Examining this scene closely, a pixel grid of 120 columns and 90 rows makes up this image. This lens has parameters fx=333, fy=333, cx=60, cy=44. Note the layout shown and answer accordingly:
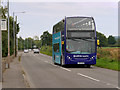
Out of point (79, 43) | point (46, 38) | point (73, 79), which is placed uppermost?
point (46, 38)

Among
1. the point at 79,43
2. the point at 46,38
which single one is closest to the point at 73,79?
the point at 79,43

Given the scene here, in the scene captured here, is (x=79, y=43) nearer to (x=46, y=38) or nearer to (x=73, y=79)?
(x=73, y=79)

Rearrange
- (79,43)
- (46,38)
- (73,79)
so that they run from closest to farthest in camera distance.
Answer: (73,79), (79,43), (46,38)

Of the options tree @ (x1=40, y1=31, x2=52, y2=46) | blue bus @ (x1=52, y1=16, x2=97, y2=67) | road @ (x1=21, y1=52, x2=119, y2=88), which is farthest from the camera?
tree @ (x1=40, y1=31, x2=52, y2=46)

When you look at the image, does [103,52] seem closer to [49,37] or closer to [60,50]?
[60,50]

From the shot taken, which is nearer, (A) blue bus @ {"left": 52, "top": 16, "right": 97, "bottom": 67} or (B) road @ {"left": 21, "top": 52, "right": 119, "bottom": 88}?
(B) road @ {"left": 21, "top": 52, "right": 119, "bottom": 88}

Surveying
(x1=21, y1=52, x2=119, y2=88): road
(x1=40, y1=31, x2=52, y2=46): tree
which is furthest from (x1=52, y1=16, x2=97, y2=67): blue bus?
(x1=40, y1=31, x2=52, y2=46): tree

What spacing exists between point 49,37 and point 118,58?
158349 millimetres

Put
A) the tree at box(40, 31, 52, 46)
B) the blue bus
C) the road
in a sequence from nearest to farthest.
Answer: the road → the blue bus → the tree at box(40, 31, 52, 46)

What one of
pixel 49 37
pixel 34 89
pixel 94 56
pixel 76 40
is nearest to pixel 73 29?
pixel 76 40

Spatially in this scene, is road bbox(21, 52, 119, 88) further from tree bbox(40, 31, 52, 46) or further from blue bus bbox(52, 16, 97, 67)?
tree bbox(40, 31, 52, 46)

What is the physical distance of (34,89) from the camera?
46.5ft

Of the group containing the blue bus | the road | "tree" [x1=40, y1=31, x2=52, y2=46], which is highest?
"tree" [x1=40, y1=31, x2=52, y2=46]

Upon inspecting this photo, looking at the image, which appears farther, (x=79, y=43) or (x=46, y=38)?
(x=46, y=38)
